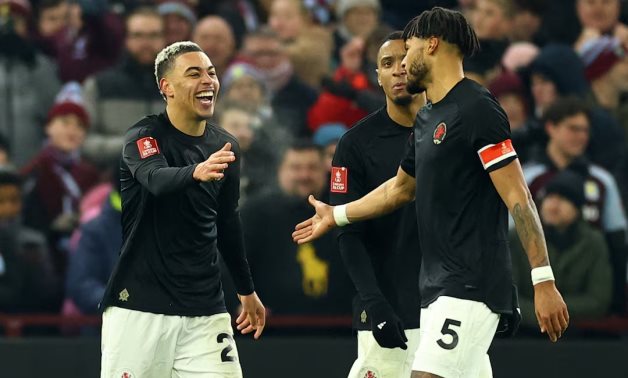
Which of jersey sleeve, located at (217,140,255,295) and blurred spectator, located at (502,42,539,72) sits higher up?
blurred spectator, located at (502,42,539,72)

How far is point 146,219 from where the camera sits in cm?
731

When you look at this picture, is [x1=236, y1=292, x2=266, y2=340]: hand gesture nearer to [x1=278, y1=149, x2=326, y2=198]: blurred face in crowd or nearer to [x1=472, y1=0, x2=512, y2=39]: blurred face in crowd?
[x1=278, y1=149, x2=326, y2=198]: blurred face in crowd

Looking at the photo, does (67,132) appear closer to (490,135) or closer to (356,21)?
(356,21)

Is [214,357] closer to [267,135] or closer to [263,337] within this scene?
[263,337]

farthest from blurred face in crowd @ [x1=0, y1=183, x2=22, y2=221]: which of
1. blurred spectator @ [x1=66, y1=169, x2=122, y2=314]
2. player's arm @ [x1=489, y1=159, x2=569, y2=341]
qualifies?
player's arm @ [x1=489, y1=159, x2=569, y2=341]

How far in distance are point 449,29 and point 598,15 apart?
19.5 feet

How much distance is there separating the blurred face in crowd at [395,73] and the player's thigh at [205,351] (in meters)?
1.52

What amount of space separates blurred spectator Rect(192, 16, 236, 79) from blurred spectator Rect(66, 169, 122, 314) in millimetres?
2499

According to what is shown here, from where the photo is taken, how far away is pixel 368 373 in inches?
296

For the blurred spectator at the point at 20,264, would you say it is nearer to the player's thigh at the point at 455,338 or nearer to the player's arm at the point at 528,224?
the player's thigh at the point at 455,338

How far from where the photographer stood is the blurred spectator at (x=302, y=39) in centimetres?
1243

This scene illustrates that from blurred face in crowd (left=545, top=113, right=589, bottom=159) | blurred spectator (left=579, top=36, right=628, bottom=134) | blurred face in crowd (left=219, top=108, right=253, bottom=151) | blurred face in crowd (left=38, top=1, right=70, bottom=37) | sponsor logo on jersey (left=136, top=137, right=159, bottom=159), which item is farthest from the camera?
blurred face in crowd (left=38, top=1, right=70, bottom=37)

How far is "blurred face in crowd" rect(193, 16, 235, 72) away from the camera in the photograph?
485 inches

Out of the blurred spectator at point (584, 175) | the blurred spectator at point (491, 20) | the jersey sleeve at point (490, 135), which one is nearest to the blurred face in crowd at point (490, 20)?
→ the blurred spectator at point (491, 20)
